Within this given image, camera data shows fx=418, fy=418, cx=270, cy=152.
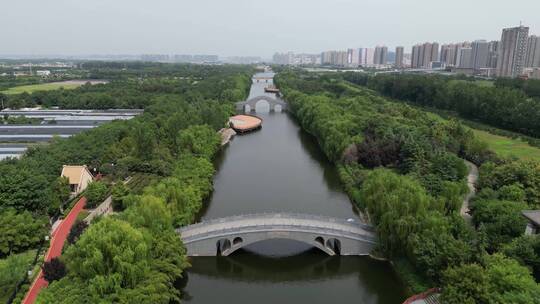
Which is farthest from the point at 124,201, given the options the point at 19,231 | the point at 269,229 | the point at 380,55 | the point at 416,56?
the point at 380,55

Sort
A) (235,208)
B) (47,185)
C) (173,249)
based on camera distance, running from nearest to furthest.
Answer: (173,249)
(47,185)
(235,208)

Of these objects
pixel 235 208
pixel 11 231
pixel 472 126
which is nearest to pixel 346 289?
pixel 235 208

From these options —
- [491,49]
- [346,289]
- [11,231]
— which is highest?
Result: [491,49]

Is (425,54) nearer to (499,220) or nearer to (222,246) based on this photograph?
(499,220)

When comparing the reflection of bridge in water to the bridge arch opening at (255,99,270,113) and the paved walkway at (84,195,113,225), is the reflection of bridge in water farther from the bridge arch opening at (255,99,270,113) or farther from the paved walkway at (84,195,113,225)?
the bridge arch opening at (255,99,270,113)

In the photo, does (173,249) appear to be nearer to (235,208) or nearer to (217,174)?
(235,208)

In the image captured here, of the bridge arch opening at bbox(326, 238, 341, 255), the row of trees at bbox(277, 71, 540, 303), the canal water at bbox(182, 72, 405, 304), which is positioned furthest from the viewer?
the bridge arch opening at bbox(326, 238, 341, 255)

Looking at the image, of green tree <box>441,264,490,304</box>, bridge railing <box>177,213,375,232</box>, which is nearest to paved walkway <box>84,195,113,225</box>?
bridge railing <box>177,213,375,232</box>

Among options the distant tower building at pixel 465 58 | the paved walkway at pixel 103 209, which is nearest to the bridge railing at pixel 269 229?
the paved walkway at pixel 103 209
